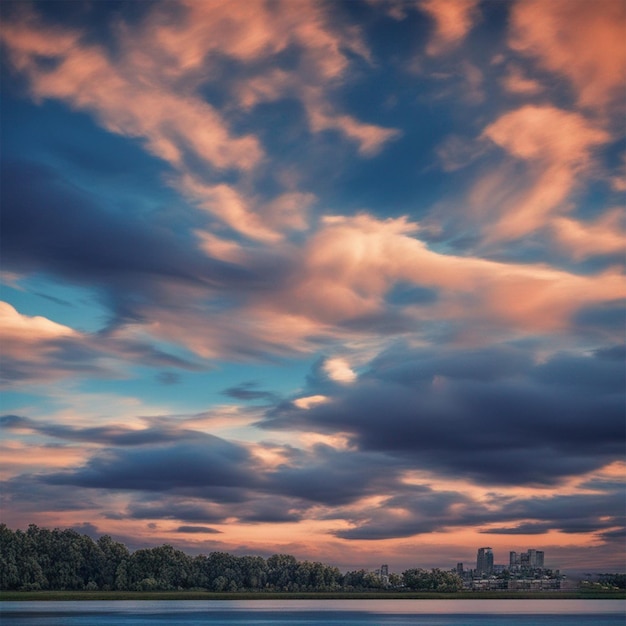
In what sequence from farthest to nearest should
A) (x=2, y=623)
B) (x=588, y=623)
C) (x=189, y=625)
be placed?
1. (x=588, y=623)
2. (x=189, y=625)
3. (x=2, y=623)

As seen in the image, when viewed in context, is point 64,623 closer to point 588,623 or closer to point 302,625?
point 302,625

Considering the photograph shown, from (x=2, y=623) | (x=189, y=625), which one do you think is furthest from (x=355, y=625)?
(x=2, y=623)

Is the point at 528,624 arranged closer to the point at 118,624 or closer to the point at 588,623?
the point at 588,623

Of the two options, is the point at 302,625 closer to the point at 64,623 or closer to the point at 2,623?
the point at 64,623

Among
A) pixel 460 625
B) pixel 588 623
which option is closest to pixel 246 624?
pixel 460 625

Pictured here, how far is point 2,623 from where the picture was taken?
145m

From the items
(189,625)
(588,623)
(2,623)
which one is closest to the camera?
(2,623)

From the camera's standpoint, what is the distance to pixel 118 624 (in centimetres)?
15025

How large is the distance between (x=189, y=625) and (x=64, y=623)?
825 inches

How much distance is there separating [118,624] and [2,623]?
1842 centimetres

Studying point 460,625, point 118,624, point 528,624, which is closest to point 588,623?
point 528,624

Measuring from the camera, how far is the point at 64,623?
150m

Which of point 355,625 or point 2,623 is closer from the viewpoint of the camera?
point 2,623

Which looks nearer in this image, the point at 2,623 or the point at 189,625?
the point at 2,623
